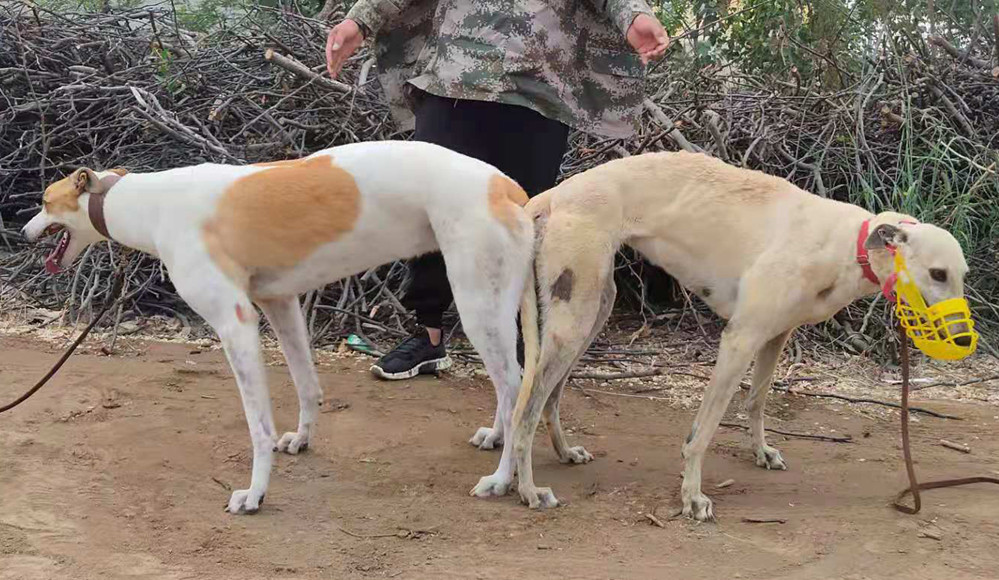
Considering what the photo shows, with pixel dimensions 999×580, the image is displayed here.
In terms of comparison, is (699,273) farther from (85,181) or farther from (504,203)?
(85,181)

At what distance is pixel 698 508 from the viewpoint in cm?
271

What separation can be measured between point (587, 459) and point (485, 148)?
1307mm

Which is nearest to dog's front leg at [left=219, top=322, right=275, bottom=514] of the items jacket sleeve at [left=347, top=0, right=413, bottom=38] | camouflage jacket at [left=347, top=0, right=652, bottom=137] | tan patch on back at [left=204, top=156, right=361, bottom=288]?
tan patch on back at [left=204, top=156, right=361, bottom=288]

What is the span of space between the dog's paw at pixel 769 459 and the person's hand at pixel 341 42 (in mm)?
2242

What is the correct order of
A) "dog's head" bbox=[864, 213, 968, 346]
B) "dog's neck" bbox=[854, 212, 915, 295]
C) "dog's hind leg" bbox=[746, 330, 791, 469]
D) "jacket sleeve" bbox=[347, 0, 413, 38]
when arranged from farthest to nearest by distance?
"jacket sleeve" bbox=[347, 0, 413, 38]
"dog's hind leg" bbox=[746, 330, 791, 469]
"dog's neck" bbox=[854, 212, 915, 295]
"dog's head" bbox=[864, 213, 968, 346]

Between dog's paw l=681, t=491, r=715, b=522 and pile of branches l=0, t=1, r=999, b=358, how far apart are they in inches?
96.4

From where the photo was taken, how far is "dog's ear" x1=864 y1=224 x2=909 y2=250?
2.55 meters

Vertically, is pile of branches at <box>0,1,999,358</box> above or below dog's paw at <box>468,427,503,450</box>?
above

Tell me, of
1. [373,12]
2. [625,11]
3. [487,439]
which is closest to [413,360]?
[487,439]

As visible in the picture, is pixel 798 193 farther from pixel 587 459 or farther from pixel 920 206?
pixel 920 206

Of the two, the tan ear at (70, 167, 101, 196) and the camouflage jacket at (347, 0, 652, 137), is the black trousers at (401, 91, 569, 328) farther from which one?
the tan ear at (70, 167, 101, 196)

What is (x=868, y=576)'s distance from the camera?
2.34 metres

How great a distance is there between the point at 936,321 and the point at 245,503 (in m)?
2.17

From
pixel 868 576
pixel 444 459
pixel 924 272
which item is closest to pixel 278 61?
pixel 444 459
